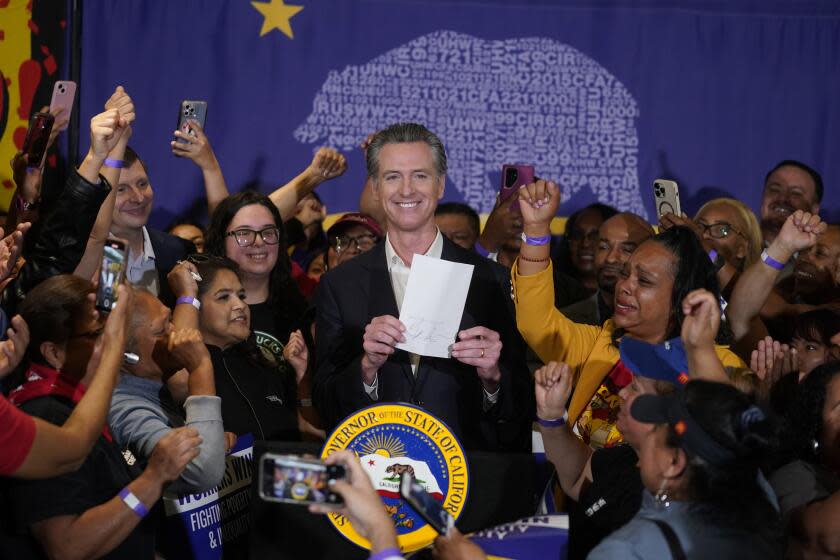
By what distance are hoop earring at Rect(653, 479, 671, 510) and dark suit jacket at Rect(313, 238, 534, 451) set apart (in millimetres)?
950

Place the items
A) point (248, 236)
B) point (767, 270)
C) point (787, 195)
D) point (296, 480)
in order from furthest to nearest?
point (787, 195)
point (248, 236)
point (767, 270)
point (296, 480)

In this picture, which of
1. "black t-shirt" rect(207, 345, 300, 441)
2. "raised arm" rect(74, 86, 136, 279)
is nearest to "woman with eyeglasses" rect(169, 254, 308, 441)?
"black t-shirt" rect(207, 345, 300, 441)

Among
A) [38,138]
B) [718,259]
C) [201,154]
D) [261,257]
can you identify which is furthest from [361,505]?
[201,154]

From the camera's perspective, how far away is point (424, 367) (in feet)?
11.0

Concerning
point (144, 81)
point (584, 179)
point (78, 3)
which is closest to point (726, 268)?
point (584, 179)

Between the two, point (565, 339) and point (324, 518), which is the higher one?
point (565, 339)

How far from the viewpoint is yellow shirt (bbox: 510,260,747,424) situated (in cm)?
346

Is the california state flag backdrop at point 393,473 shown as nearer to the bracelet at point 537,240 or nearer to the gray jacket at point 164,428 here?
the gray jacket at point 164,428

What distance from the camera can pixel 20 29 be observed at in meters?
5.77

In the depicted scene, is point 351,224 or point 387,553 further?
point 351,224

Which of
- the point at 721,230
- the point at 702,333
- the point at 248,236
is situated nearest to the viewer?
the point at 702,333

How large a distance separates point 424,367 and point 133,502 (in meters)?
1.00

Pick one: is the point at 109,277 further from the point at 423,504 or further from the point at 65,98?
the point at 65,98
